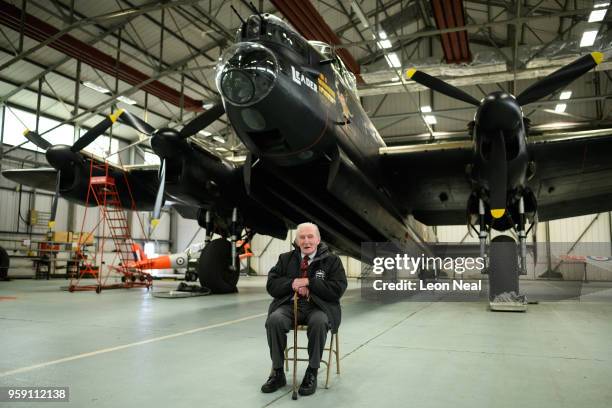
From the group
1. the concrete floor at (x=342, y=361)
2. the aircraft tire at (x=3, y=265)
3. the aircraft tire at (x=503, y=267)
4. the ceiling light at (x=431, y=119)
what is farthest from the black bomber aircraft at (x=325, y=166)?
the ceiling light at (x=431, y=119)

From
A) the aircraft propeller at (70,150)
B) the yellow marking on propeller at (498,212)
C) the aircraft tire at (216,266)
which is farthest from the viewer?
the aircraft tire at (216,266)

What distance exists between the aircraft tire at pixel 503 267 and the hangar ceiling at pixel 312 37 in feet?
22.2

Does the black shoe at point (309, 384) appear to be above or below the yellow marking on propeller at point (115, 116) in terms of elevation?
below

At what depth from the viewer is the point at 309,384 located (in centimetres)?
317

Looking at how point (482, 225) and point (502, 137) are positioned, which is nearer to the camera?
point (502, 137)

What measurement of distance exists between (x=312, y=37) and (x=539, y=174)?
8.84 meters

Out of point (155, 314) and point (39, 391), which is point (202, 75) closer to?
point (155, 314)

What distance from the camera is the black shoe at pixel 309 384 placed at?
3121mm

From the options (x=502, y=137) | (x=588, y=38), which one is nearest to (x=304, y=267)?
(x=502, y=137)

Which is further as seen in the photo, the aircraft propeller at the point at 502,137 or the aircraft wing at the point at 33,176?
the aircraft wing at the point at 33,176

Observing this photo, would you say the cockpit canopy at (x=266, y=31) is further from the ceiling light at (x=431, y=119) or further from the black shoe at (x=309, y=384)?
the ceiling light at (x=431, y=119)

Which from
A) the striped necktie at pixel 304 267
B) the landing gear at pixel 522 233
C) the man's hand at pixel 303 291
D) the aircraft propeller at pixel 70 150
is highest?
the aircraft propeller at pixel 70 150

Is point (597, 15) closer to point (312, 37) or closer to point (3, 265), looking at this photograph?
point (312, 37)

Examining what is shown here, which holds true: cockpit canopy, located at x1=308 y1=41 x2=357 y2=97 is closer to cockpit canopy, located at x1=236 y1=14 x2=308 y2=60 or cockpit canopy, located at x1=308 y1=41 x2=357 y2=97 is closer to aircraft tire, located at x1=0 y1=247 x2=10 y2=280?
cockpit canopy, located at x1=236 y1=14 x2=308 y2=60
